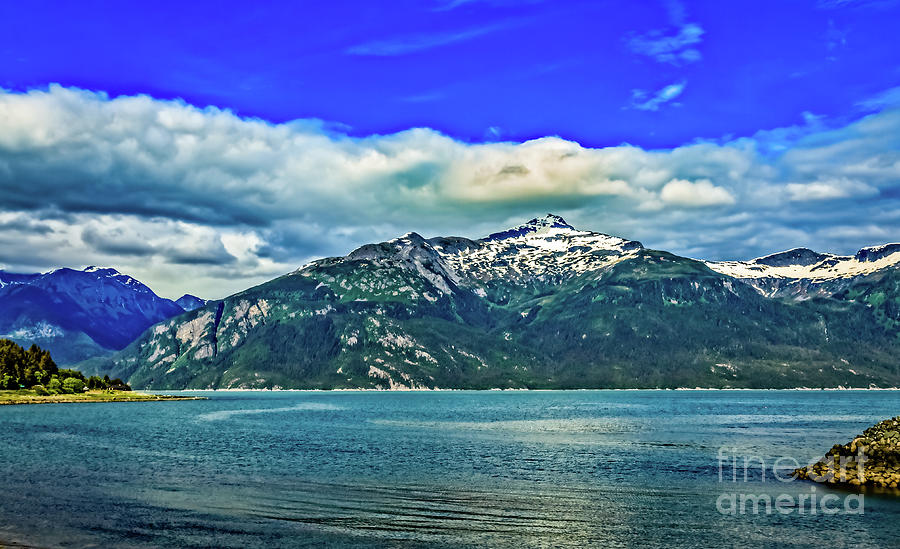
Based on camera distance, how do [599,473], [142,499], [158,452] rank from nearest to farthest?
[142,499] → [599,473] → [158,452]

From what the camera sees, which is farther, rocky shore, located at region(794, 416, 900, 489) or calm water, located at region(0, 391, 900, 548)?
rocky shore, located at region(794, 416, 900, 489)

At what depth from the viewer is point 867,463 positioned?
85000 millimetres

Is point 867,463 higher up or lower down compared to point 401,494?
higher up

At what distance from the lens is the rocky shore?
269ft

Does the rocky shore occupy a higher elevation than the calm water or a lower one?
higher

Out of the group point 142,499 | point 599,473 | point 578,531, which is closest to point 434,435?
point 599,473

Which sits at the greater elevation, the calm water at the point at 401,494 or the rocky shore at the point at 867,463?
the rocky shore at the point at 867,463

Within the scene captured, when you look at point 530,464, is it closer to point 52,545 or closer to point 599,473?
point 599,473

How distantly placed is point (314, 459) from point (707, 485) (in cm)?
5878

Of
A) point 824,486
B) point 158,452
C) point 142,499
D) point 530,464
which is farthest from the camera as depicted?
point 158,452

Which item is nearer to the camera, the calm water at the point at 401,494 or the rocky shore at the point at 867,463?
the calm water at the point at 401,494

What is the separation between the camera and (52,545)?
53.5m

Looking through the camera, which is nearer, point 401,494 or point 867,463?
point 401,494

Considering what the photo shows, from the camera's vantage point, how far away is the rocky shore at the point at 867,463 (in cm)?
8194
